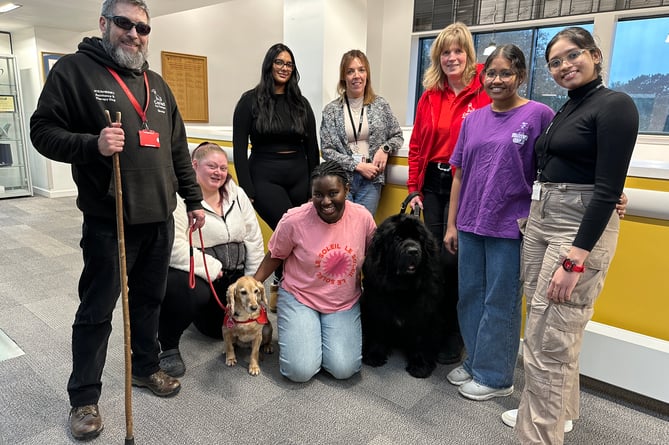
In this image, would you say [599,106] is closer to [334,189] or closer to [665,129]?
[334,189]

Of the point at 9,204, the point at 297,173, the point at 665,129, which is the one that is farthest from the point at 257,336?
the point at 665,129

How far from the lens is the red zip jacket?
2.19m

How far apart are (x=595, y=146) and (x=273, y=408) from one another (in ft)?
5.29

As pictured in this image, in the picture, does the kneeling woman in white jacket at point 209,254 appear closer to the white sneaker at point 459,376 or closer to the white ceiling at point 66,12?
the white sneaker at point 459,376

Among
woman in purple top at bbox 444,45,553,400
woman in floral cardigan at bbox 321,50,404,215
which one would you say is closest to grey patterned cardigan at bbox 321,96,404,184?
woman in floral cardigan at bbox 321,50,404,215

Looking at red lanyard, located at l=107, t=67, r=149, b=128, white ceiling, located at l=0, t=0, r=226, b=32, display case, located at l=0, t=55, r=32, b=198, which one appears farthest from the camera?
display case, located at l=0, t=55, r=32, b=198

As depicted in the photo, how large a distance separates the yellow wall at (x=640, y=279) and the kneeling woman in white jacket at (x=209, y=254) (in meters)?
1.79

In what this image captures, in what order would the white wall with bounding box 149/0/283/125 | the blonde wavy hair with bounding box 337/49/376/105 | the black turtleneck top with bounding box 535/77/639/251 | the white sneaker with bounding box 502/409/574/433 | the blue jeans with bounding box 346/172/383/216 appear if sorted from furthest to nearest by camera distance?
1. the white wall with bounding box 149/0/283/125
2. the blue jeans with bounding box 346/172/383/216
3. the blonde wavy hair with bounding box 337/49/376/105
4. the white sneaker with bounding box 502/409/574/433
5. the black turtleneck top with bounding box 535/77/639/251

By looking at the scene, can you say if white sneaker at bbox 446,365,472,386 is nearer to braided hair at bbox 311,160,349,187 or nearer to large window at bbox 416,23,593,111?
braided hair at bbox 311,160,349,187

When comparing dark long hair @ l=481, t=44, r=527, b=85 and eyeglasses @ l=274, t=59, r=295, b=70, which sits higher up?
eyeglasses @ l=274, t=59, r=295, b=70

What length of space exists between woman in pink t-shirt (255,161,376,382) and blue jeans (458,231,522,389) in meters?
0.53

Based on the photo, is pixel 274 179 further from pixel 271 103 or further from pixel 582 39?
pixel 582 39

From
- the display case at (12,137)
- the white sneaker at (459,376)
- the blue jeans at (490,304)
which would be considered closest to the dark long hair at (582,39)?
the blue jeans at (490,304)

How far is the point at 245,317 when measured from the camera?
2258 mm
